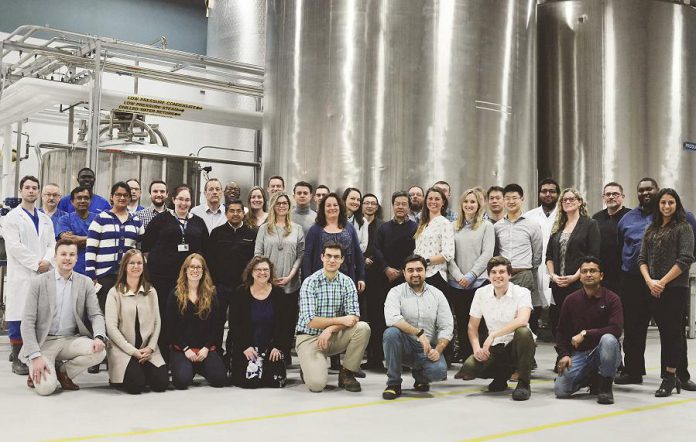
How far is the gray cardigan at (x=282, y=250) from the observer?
690cm

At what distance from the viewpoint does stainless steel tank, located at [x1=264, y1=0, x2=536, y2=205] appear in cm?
913

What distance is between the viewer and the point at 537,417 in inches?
197

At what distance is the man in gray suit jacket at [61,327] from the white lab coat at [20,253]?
3.52ft

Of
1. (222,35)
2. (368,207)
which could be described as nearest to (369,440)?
(368,207)

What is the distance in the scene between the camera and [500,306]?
5977 mm

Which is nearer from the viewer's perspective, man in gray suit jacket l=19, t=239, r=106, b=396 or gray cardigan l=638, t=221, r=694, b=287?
man in gray suit jacket l=19, t=239, r=106, b=396

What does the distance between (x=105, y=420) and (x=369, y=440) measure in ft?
5.54

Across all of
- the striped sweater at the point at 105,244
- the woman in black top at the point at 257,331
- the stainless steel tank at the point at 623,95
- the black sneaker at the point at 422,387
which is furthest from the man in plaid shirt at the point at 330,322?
the stainless steel tank at the point at 623,95

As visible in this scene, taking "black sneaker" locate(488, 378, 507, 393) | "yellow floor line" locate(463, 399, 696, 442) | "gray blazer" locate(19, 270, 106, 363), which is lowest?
"yellow floor line" locate(463, 399, 696, 442)

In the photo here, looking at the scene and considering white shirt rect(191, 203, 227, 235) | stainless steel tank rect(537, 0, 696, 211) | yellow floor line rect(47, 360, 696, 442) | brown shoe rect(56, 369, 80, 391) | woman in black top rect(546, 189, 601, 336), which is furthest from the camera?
stainless steel tank rect(537, 0, 696, 211)

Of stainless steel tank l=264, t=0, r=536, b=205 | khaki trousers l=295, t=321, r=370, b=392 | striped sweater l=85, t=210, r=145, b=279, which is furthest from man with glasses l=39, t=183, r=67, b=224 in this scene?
stainless steel tank l=264, t=0, r=536, b=205

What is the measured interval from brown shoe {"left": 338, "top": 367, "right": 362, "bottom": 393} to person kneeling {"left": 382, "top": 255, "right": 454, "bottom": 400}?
37 centimetres

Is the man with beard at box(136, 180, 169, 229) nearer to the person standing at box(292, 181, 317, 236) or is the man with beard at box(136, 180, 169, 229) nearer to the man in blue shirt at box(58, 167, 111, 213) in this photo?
the man in blue shirt at box(58, 167, 111, 213)

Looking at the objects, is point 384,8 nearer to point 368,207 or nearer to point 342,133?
point 342,133
